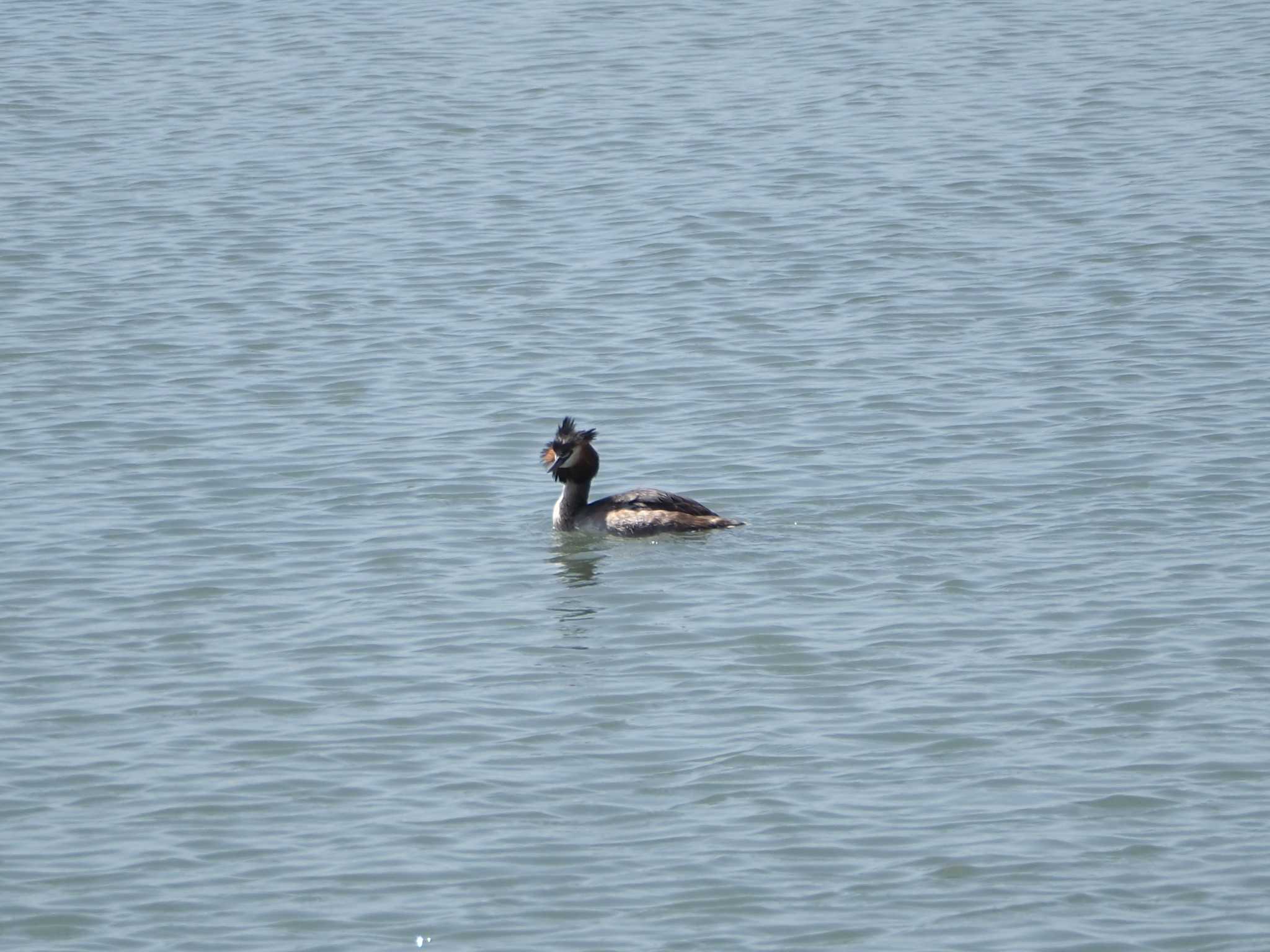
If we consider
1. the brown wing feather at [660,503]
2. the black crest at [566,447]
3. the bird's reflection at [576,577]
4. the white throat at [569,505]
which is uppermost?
the black crest at [566,447]

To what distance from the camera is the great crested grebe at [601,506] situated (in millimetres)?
14484

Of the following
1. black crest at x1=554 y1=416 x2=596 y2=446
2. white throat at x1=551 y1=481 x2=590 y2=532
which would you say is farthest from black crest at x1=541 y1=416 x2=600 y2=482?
white throat at x1=551 y1=481 x2=590 y2=532

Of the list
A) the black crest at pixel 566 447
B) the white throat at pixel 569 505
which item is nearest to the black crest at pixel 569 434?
the black crest at pixel 566 447

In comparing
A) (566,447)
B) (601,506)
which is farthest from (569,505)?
(566,447)

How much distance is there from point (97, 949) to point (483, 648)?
3976 millimetres

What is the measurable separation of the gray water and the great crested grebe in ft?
0.51

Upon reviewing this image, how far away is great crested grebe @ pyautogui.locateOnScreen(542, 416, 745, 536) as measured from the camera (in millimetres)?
14484

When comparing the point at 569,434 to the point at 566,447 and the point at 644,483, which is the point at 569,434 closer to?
the point at 566,447

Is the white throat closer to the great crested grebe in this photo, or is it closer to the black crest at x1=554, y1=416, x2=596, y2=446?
the great crested grebe

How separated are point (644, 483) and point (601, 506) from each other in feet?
3.24

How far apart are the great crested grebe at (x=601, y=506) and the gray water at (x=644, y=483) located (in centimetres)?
16

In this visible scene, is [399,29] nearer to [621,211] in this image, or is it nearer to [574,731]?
[621,211]

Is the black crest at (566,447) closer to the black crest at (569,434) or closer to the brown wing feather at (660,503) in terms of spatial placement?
the black crest at (569,434)

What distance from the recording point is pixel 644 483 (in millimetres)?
15984
